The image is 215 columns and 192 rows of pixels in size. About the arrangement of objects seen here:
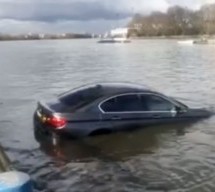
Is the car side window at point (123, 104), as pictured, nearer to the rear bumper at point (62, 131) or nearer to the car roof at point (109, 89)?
the car roof at point (109, 89)

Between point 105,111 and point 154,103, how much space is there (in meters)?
1.57

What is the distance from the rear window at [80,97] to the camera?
12.6 metres

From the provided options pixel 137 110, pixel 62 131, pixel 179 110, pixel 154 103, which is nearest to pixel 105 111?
pixel 137 110

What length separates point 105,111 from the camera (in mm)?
12750

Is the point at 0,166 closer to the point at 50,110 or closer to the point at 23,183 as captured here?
the point at 50,110

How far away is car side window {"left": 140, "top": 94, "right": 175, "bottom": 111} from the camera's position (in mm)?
13469

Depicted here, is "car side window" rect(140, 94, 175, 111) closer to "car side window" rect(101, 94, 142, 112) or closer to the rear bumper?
"car side window" rect(101, 94, 142, 112)

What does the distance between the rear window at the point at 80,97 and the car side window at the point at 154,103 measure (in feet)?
4.01

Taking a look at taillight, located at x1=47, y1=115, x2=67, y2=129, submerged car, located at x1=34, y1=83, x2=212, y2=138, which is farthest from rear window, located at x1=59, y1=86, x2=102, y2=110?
taillight, located at x1=47, y1=115, x2=67, y2=129

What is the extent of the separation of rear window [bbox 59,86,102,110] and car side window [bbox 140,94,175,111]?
4.01 feet

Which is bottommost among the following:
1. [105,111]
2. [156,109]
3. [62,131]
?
[62,131]

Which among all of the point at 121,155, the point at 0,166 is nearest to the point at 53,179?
the point at 0,166

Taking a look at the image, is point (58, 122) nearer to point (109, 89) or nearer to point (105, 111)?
point (105, 111)

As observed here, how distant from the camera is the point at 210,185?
31.9 ft
